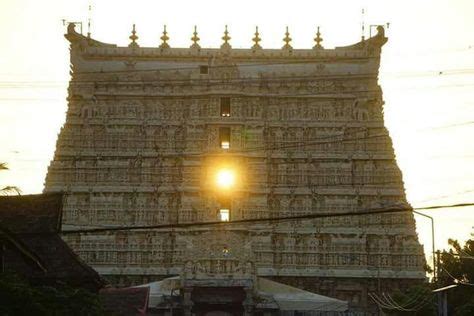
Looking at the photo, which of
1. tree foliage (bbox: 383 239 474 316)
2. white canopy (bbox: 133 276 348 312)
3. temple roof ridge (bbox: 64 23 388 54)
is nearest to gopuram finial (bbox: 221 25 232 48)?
temple roof ridge (bbox: 64 23 388 54)

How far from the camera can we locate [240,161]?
7875cm

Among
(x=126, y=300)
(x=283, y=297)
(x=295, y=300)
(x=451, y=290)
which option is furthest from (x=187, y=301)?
(x=126, y=300)

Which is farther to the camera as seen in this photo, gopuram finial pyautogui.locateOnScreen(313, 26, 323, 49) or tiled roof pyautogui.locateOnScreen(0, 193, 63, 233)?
gopuram finial pyautogui.locateOnScreen(313, 26, 323, 49)

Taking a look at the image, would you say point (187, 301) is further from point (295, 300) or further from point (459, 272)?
point (459, 272)

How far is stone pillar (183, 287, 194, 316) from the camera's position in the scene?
64.6 m

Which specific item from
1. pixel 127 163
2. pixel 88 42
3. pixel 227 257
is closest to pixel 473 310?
pixel 227 257

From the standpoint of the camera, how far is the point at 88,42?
266ft

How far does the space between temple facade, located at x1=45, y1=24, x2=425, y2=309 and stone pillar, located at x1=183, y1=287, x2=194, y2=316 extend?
8.96m

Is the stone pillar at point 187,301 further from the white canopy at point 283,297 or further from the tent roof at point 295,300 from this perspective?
the tent roof at point 295,300

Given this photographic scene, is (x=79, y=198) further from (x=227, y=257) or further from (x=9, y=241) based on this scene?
(x=9, y=241)

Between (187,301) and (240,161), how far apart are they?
16812 millimetres

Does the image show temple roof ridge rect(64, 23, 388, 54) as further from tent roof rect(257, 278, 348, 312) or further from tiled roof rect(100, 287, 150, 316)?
tiled roof rect(100, 287, 150, 316)

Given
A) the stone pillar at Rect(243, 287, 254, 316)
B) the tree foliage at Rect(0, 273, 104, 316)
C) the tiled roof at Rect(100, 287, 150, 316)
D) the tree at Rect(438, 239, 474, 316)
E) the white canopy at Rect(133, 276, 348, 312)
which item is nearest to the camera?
the tree foliage at Rect(0, 273, 104, 316)

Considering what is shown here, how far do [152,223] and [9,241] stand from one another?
45.5 meters
